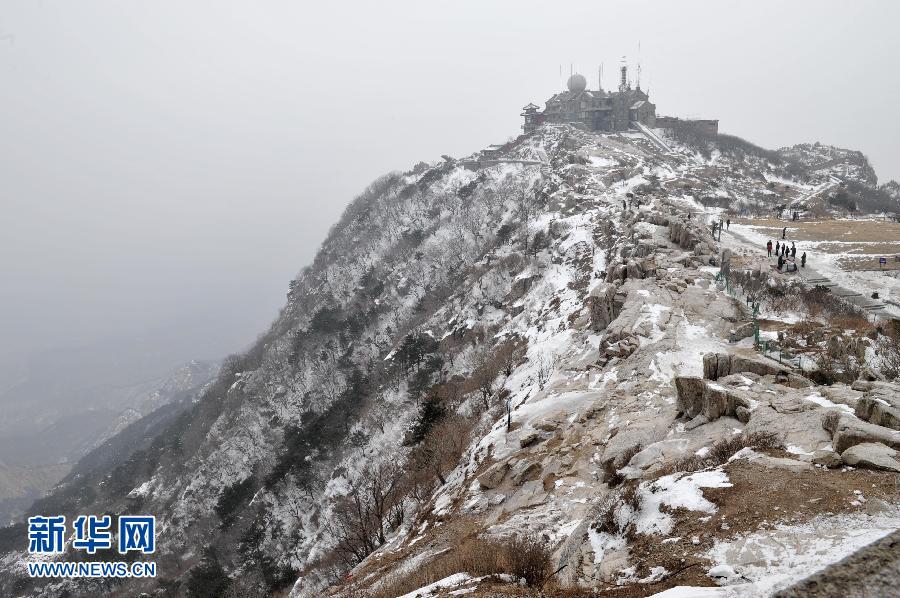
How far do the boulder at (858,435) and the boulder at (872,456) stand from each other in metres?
0.19

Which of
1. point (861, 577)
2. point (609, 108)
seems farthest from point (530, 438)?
point (609, 108)

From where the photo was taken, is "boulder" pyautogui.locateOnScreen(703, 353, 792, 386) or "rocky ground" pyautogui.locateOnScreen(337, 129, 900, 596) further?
"boulder" pyautogui.locateOnScreen(703, 353, 792, 386)

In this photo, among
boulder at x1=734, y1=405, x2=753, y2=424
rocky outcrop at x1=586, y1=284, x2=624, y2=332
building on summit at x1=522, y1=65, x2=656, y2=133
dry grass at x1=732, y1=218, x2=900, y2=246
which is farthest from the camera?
building on summit at x1=522, y1=65, x2=656, y2=133

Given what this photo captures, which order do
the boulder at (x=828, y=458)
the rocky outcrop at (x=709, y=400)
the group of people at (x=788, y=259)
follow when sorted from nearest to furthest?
the boulder at (x=828, y=458), the rocky outcrop at (x=709, y=400), the group of people at (x=788, y=259)

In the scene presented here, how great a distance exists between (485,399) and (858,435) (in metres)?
24.9

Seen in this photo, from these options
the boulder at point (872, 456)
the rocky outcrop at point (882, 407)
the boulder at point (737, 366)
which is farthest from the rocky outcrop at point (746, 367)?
the boulder at point (872, 456)

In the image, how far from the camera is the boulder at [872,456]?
8.44m

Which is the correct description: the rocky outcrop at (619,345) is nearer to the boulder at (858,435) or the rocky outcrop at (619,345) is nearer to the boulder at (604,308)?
the boulder at (604,308)

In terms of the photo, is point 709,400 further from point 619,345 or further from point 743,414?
point 619,345

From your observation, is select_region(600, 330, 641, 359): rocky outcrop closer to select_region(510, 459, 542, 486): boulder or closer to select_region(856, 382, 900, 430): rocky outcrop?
select_region(510, 459, 542, 486): boulder

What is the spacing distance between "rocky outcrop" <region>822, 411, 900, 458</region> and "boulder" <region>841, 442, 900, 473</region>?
197 mm

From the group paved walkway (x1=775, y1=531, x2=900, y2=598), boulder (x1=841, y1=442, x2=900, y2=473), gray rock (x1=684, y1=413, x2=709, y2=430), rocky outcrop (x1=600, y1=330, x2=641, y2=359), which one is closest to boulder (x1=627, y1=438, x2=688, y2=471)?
gray rock (x1=684, y1=413, x2=709, y2=430)

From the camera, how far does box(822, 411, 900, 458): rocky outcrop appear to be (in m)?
9.28

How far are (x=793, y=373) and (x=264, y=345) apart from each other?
9768 cm
